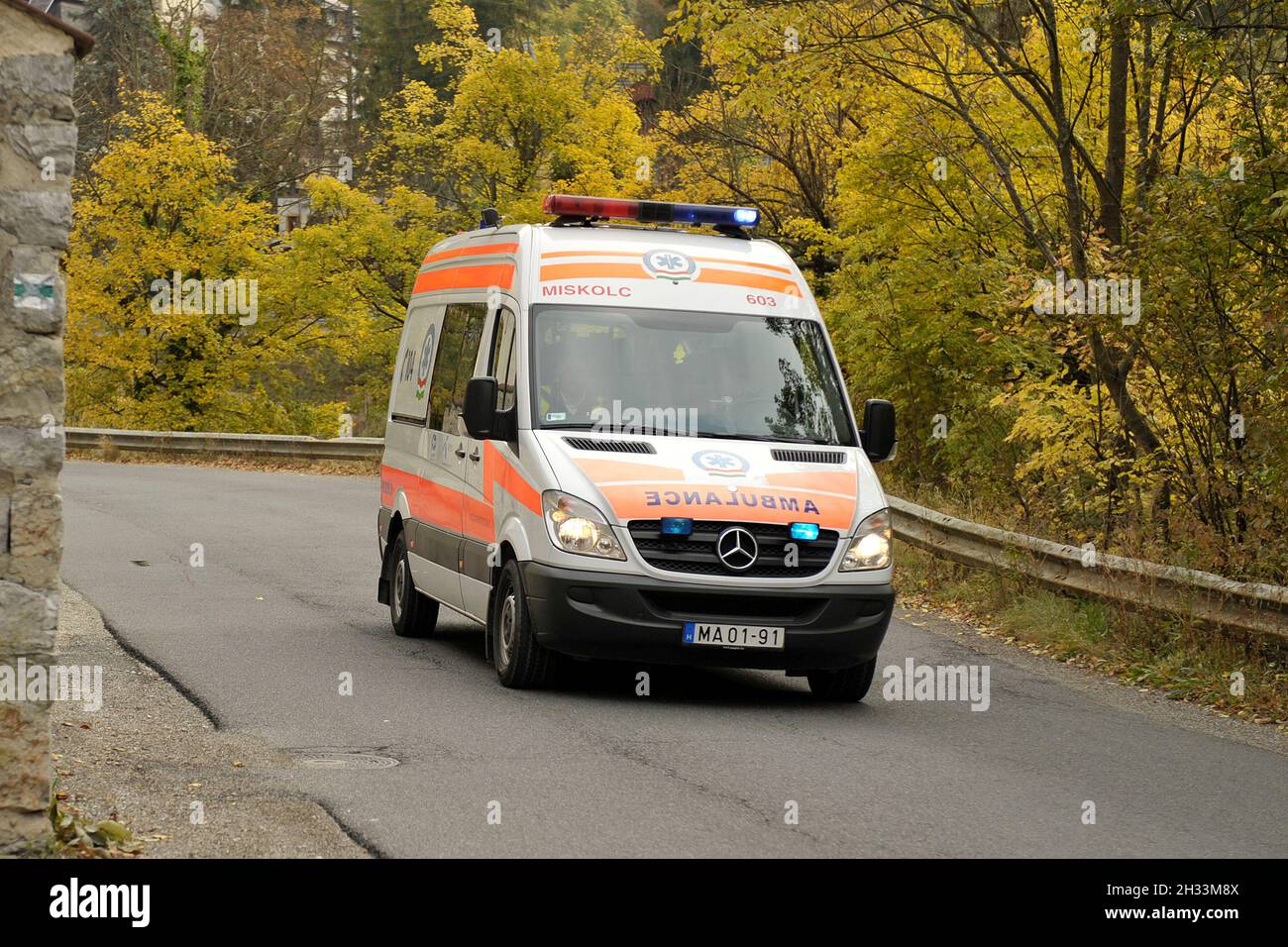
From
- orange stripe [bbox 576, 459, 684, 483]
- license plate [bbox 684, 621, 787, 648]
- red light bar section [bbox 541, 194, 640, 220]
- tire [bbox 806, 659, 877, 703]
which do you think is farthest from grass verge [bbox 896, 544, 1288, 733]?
red light bar section [bbox 541, 194, 640, 220]

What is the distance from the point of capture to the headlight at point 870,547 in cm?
1004

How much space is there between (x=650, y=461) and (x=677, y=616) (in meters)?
0.88

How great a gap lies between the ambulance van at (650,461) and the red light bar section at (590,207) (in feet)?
0.08

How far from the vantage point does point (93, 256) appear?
4447 centimetres

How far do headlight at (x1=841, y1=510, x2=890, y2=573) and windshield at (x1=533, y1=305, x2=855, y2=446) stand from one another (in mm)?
735

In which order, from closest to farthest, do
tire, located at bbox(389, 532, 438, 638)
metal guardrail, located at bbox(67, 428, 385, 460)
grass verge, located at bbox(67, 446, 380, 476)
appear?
1. tire, located at bbox(389, 532, 438, 638)
2. grass verge, located at bbox(67, 446, 380, 476)
3. metal guardrail, located at bbox(67, 428, 385, 460)

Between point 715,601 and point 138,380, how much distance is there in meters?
36.3

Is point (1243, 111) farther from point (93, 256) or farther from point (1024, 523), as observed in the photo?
point (93, 256)

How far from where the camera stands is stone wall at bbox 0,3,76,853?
18.8ft

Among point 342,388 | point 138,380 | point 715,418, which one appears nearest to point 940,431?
point 715,418

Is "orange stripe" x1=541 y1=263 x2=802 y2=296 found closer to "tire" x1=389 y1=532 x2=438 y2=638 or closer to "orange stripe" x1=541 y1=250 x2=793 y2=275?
"orange stripe" x1=541 y1=250 x2=793 y2=275

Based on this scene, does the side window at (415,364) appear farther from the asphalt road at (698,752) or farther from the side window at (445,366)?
the asphalt road at (698,752)

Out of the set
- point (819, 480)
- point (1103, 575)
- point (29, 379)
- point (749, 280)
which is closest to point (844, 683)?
point (819, 480)

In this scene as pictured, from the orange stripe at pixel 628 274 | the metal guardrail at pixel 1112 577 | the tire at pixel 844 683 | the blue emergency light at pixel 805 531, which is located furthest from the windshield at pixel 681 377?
the metal guardrail at pixel 1112 577
